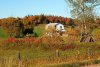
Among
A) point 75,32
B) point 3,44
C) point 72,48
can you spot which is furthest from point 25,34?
point 72,48

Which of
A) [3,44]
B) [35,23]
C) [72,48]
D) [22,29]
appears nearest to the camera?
[72,48]

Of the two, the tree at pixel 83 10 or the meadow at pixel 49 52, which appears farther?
the tree at pixel 83 10

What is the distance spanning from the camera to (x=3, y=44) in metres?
42.8

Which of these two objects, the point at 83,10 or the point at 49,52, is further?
the point at 83,10

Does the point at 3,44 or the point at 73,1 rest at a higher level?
the point at 73,1

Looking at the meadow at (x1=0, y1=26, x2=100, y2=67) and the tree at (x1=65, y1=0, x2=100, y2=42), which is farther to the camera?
the tree at (x1=65, y1=0, x2=100, y2=42)

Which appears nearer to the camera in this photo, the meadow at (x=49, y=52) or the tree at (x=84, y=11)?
the meadow at (x=49, y=52)

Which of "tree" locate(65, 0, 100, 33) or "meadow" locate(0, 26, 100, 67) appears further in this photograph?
"tree" locate(65, 0, 100, 33)

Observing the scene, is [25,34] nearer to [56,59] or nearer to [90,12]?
[90,12]

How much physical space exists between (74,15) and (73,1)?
233 centimetres

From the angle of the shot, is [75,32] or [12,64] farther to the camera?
[75,32]

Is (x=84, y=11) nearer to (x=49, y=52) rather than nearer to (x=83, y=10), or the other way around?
(x=83, y=10)

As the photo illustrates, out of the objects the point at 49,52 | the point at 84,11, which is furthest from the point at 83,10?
the point at 49,52

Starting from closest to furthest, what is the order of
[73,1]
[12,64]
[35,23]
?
[12,64] → [73,1] → [35,23]
